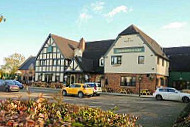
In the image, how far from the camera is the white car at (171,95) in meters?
20.7

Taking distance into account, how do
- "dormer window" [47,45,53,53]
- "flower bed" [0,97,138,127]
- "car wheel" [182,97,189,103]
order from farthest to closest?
"dormer window" [47,45,53,53] → "car wheel" [182,97,189,103] → "flower bed" [0,97,138,127]

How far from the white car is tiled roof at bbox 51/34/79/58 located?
2053 cm

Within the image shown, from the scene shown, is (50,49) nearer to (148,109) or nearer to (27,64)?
(27,64)

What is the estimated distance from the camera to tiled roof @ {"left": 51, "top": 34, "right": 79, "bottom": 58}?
3881 cm

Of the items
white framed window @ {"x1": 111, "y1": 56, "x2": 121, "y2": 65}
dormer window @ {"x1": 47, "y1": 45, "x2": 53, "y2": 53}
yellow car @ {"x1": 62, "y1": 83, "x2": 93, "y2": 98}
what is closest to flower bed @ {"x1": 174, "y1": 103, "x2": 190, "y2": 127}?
yellow car @ {"x1": 62, "y1": 83, "x2": 93, "y2": 98}

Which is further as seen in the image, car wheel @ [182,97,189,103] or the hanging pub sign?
the hanging pub sign

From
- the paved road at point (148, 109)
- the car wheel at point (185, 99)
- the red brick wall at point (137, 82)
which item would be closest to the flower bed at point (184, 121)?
the paved road at point (148, 109)

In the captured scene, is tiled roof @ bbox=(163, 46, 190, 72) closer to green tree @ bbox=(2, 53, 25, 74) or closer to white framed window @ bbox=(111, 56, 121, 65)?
white framed window @ bbox=(111, 56, 121, 65)

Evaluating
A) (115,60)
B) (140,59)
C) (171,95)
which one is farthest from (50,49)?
(171,95)

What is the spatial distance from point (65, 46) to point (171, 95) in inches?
969

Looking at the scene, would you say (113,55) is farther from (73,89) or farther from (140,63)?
(73,89)

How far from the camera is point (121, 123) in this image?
493 centimetres

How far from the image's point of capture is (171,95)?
2178 cm

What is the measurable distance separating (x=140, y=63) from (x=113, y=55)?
182 inches
